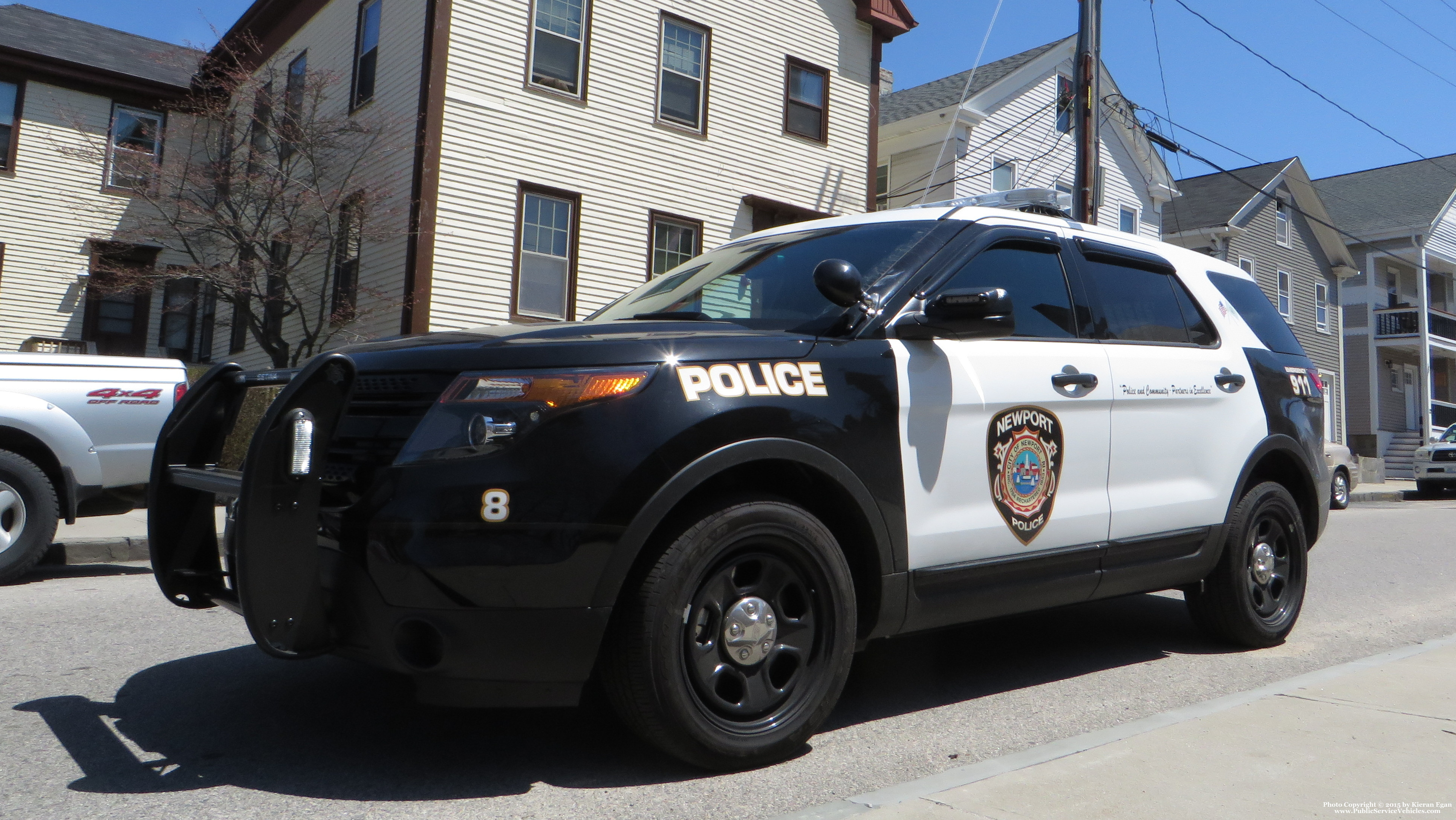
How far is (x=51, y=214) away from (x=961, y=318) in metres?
20.4

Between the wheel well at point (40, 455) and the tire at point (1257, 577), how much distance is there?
6475 millimetres

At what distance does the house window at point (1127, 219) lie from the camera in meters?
27.2

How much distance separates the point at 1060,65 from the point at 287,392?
2518 cm

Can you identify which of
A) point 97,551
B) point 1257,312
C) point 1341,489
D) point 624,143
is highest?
point 624,143

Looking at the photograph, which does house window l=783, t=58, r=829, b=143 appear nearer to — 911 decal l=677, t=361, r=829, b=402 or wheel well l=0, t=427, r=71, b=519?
wheel well l=0, t=427, r=71, b=519

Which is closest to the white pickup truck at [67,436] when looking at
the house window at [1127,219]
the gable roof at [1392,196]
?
the house window at [1127,219]

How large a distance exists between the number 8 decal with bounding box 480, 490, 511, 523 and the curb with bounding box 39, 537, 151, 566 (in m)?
5.74

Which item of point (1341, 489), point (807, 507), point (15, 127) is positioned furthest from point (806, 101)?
point (807, 507)

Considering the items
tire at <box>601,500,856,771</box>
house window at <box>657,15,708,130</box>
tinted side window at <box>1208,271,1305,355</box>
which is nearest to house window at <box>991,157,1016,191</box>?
house window at <box>657,15,708,130</box>

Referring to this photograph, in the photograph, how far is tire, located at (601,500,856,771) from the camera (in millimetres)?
3141

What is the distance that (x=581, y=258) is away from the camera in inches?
621

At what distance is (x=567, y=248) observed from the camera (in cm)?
1584

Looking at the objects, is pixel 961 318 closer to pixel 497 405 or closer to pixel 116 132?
pixel 497 405

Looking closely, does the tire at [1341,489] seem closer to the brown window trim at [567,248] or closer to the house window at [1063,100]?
the house window at [1063,100]
